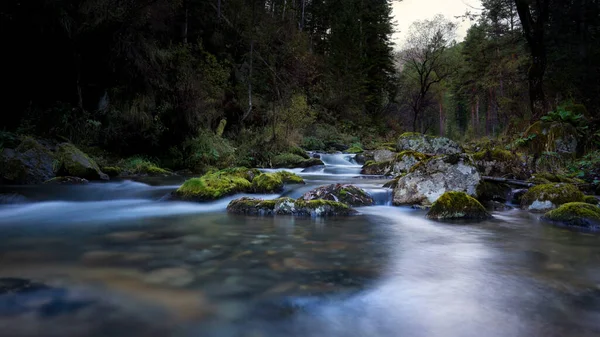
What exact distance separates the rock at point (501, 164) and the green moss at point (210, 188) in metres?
7.38

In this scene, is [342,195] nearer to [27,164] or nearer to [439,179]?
[439,179]

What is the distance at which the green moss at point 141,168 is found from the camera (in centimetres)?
1483

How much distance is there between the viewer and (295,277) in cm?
388

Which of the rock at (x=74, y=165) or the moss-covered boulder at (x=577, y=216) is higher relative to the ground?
the rock at (x=74, y=165)

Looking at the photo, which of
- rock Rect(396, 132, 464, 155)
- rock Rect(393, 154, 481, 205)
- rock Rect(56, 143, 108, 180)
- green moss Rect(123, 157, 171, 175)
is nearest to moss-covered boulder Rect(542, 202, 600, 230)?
rock Rect(393, 154, 481, 205)

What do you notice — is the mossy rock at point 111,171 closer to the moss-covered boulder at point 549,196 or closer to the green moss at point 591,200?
the moss-covered boulder at point 549,196

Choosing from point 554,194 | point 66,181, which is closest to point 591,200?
point 554,194

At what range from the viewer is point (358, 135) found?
3466 centimetres

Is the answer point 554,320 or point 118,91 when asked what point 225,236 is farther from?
point 118,91

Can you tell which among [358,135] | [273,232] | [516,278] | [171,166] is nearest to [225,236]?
[273,232]

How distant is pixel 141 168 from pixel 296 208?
32.3ft

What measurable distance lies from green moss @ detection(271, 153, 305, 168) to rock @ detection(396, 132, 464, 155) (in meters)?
→ 6.74

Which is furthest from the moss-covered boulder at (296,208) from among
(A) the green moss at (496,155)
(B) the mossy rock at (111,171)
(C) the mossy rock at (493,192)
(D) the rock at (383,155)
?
(D) the rock at (383,155)

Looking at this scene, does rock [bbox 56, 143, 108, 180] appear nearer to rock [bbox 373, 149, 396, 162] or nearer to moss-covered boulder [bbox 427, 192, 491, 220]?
moss-covered boulder [bbox 427, 192, 491, 220]
